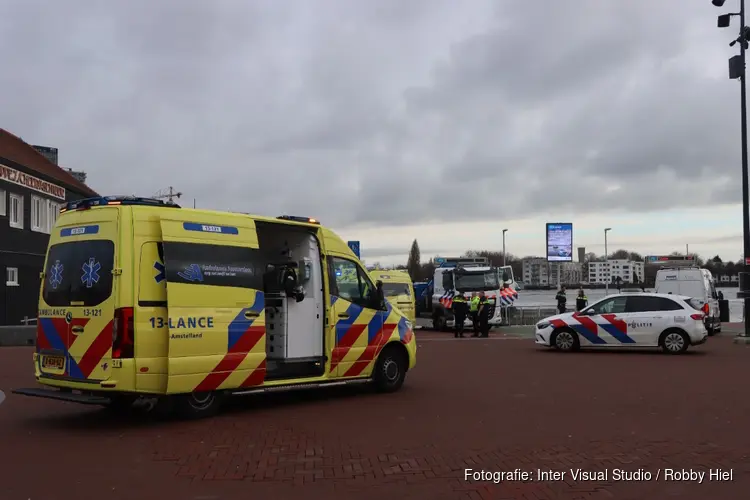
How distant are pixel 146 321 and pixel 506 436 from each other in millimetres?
4329

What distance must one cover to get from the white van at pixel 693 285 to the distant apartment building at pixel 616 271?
71.8 ft

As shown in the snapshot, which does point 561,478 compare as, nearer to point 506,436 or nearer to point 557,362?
point 506,436

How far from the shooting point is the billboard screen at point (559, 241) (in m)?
40.2

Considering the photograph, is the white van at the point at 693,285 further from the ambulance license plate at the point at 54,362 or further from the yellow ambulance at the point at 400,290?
the ambulance license plate at the point at 54,362

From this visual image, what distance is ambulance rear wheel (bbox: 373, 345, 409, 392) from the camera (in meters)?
11.5

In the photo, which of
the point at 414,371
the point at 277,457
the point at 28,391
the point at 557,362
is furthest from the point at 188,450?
the point at 557,362

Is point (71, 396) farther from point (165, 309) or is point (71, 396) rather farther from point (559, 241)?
point (559, 241)

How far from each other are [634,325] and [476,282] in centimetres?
1070

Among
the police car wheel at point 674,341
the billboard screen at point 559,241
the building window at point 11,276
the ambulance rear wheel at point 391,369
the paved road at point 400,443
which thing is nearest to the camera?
the paved road at point 400,443

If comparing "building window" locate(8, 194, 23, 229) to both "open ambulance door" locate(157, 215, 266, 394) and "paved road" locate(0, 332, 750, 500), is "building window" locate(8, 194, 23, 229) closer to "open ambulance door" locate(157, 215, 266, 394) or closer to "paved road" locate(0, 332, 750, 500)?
"paved road" locate(0, 332, 750, 500)

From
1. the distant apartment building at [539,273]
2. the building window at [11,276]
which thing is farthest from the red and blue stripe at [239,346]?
the distant apartment building at [539,273]

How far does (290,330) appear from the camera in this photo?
10.5 meters

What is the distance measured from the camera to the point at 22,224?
2959 cm

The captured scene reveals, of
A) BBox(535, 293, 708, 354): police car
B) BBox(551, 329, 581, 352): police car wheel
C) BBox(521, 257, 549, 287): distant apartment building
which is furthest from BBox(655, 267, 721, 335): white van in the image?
BBox(521, 257, 549, 287): distant apartment building
